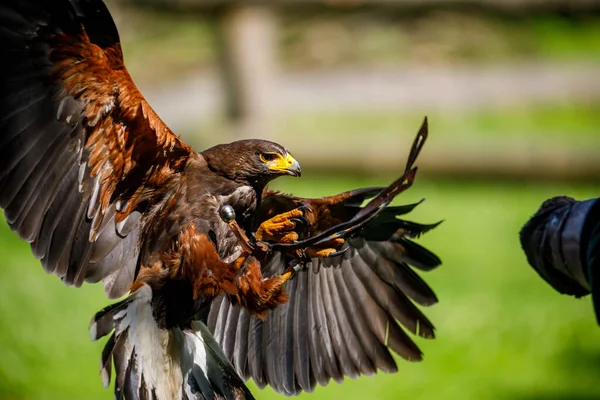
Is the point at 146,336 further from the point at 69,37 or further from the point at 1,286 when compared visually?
the point at 1,286

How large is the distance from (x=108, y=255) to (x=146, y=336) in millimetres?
419

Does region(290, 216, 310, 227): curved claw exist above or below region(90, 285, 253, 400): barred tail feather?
above

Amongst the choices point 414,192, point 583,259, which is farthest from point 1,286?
point 583,259

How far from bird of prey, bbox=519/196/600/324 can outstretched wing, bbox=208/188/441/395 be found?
1.48 metres

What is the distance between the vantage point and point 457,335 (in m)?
7.35

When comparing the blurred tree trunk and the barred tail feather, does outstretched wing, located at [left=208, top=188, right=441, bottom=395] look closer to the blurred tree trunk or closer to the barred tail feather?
the barred tail feather

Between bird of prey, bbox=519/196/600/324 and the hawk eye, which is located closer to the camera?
bird of prey, bbox=519/196/600/324

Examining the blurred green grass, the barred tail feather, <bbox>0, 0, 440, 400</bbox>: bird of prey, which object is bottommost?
the blurred green grass

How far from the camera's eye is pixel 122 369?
159 inches

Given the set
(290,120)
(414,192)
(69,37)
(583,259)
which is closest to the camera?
(583,259)

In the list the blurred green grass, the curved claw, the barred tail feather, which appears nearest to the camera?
Result: the barred tail feather

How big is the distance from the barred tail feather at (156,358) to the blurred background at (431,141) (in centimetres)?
242

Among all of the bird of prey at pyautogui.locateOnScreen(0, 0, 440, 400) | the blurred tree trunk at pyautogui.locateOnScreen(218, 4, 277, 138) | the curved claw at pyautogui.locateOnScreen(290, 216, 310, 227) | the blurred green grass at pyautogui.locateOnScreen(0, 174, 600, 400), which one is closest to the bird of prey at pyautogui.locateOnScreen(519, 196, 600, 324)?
the bird of prey at pyautogui.locateOnScreen(0, 0, 440, 400)

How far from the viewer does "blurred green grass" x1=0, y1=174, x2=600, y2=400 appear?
267 inches
